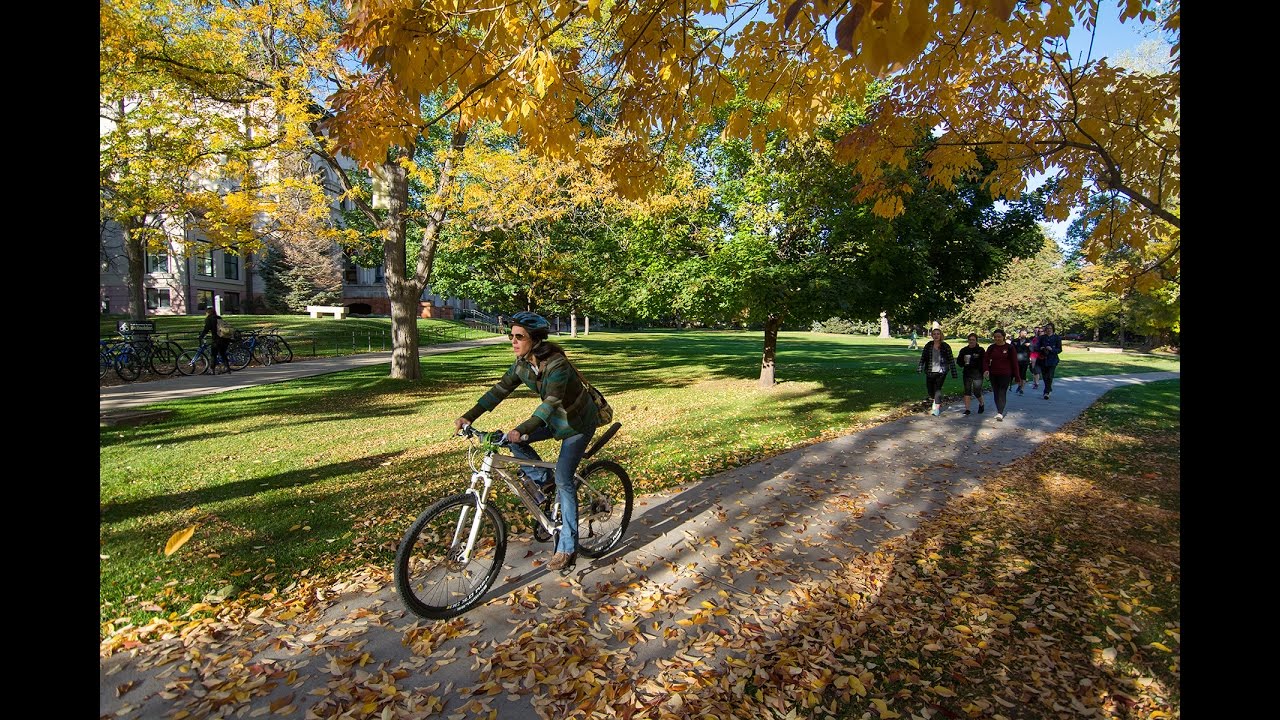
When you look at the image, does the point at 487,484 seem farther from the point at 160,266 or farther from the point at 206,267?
the point at 160,266

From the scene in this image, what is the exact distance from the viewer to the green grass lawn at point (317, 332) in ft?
80.2

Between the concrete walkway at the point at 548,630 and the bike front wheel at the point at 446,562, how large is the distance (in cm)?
13

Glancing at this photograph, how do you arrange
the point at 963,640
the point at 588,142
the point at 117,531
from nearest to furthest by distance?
1. the point at 963,640
2. the point at 117,531
3. the point at 588,142

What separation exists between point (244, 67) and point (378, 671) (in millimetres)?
12736

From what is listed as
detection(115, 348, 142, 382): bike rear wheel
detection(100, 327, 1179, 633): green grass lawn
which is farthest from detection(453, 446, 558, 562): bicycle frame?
detection(115, 348, 142, 382): bike rear wheel

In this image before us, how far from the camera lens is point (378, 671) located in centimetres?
335

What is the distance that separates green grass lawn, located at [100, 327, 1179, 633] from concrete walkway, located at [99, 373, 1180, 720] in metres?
0.75

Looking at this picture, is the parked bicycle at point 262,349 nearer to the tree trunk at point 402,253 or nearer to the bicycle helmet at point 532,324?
the tree trunk at point 402,253

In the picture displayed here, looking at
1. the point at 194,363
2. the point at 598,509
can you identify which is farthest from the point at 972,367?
the point at 194,363

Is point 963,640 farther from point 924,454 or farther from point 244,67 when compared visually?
point 244,67

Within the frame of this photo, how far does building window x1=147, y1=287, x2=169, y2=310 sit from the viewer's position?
127ft

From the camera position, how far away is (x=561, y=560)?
14.7 feet

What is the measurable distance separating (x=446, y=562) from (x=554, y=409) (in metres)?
1.28

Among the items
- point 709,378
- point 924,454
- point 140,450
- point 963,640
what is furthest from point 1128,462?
point 140,450
